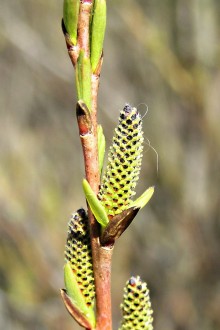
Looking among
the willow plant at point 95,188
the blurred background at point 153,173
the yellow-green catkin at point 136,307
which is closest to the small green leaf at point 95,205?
the willow plant at point 95,188

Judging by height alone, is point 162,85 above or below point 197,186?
above

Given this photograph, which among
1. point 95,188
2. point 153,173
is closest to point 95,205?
point 95,188

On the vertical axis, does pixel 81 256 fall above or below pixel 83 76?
below

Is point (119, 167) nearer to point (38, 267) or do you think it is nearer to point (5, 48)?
point (38, 267)

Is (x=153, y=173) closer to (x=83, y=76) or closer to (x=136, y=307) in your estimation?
(x=136, y=307)

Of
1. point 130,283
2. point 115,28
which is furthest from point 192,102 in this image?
point 130,283

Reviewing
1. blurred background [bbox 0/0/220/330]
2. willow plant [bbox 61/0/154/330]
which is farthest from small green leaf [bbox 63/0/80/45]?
blurred background [bbox 0/0/220/330]

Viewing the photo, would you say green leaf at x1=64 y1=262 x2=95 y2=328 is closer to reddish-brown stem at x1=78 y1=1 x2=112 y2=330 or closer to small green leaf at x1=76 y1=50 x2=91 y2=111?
reddish-brown stem at x1=78 y1=1 x2=112 y2=330
